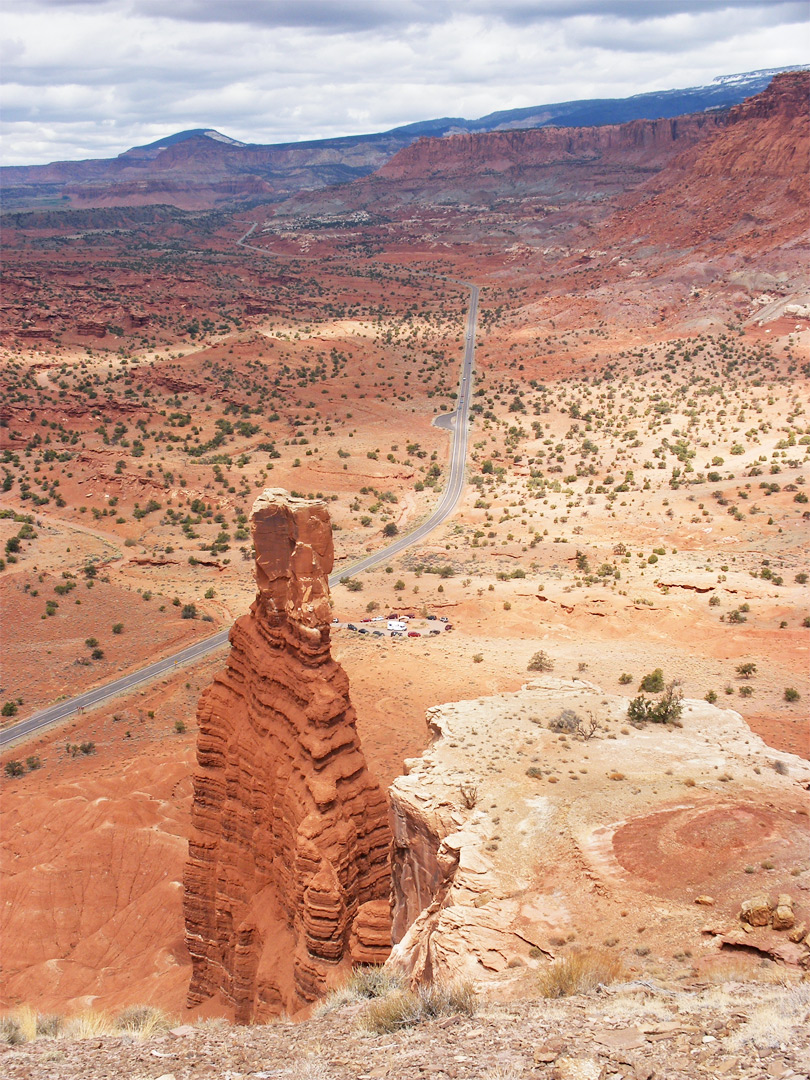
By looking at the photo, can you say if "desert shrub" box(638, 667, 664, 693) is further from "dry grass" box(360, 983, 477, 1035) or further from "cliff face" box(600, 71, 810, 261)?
"cliff face" box(600, 71, 810, 261)

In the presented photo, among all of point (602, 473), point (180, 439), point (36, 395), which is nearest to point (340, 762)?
point (602, 473)

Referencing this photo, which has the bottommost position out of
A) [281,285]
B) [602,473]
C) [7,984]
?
[7,984]


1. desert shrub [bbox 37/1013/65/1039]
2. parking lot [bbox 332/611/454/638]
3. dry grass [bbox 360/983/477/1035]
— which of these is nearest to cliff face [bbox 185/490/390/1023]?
dry grass [bbox 360/983/477/1035]

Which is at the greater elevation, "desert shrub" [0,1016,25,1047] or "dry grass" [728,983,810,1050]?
"dry grass" [728,983,810,1050]

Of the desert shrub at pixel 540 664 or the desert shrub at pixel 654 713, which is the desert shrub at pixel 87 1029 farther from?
the desert shrub at pixel 540 664

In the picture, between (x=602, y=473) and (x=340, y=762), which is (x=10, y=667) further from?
(x=602, y=473)

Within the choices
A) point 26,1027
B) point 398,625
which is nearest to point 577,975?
point 26,1027
